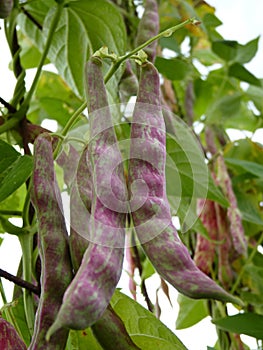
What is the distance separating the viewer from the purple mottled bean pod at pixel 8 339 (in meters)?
0.50

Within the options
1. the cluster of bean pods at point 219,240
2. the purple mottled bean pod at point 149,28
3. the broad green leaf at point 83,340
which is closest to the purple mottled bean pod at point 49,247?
the broad green leaf at point 83,340

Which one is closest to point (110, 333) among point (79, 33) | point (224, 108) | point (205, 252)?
point (79, 33)

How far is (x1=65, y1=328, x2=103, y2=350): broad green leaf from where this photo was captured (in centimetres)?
63

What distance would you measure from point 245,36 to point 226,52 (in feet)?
2.99

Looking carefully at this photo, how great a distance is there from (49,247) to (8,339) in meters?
0.09

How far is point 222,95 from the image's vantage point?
153 centimetres

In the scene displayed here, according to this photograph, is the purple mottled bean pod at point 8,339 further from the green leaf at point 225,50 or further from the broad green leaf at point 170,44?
the green leaf at point 225,50

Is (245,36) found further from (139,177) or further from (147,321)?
(139,177)

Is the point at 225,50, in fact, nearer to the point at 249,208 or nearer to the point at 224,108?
the point at 224,108

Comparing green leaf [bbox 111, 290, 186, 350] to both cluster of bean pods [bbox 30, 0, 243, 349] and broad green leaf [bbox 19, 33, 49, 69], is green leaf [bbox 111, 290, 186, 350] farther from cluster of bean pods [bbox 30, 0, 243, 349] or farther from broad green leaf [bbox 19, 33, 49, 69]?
broad green leaf [bbox 19, 33, 49, 69]

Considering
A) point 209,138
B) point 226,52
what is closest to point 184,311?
point 209,138

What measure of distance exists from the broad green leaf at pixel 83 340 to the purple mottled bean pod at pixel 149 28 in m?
0.36

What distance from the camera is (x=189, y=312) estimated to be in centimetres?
120

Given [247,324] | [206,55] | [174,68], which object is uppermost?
[206,55]
